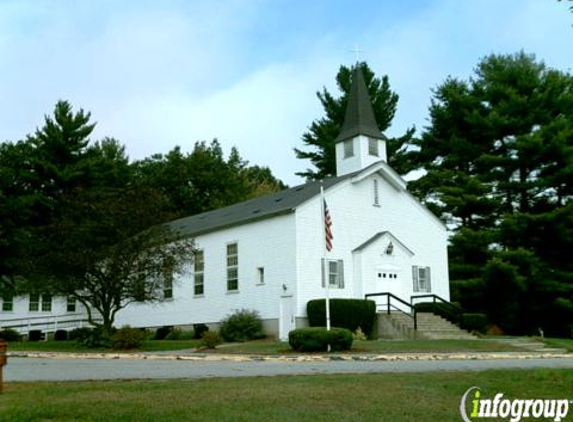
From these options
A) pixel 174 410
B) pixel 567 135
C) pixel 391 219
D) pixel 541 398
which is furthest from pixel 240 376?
pixel 567 135

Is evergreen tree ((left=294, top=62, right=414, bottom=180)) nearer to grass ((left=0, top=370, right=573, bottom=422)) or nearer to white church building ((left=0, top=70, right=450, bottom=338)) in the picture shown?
white church building ((left=0, top=70, right=450, bottom=338))

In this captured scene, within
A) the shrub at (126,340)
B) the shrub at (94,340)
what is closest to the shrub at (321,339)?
the shrub at (126,340)

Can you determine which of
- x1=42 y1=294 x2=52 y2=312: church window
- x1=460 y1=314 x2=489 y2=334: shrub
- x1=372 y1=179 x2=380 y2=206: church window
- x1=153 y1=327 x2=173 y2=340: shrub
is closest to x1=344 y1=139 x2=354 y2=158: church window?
x1=372 y1=179 x2=380 y2=206: church window

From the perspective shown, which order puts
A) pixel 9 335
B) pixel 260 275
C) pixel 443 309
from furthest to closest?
pixel 9 335 < pixel 443 309 < pixel 260 275

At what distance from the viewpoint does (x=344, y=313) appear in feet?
96.9

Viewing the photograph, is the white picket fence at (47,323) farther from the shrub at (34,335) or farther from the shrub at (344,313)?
the shrub at (344,313)

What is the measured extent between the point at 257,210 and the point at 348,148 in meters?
5.89

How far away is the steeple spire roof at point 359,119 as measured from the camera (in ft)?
118

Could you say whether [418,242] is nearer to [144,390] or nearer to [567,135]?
[567,135]

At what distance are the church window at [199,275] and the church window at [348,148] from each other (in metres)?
8.97

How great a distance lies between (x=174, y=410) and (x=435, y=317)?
951 inches

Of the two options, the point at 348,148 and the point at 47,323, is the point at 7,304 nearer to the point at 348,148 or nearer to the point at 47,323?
the point at 47,323

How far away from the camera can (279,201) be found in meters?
34.7

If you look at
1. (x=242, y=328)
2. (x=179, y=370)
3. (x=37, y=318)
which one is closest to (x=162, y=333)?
(x=242, y=328)
